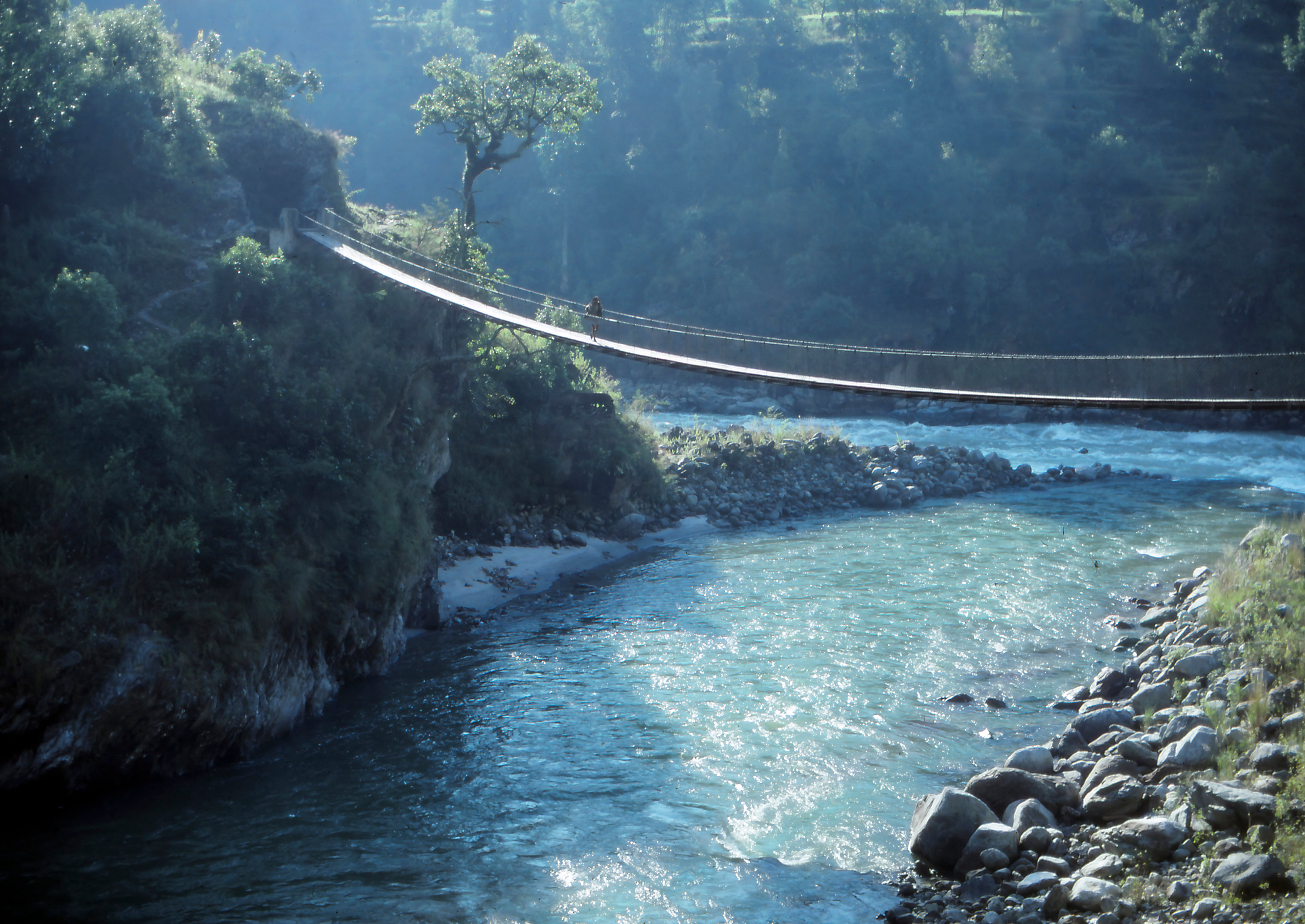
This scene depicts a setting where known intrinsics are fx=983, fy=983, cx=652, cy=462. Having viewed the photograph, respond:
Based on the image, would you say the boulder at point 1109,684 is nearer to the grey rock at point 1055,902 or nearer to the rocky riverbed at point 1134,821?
the rocky riverbed at point 1134,821

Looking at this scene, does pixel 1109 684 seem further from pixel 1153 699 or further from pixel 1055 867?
pixel 1055 867

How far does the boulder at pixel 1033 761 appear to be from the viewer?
10.2 m

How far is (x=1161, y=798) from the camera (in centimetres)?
898

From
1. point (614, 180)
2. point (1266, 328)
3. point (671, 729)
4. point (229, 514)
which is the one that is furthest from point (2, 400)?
point (614, 180)

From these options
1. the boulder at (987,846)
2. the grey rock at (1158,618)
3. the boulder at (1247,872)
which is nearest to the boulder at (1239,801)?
the boulder at (1247,872)

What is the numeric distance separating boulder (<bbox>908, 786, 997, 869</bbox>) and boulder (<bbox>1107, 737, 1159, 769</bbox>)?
177cm

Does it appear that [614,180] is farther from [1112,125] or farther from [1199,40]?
[1199,40]

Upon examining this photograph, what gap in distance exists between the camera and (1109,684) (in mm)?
12602

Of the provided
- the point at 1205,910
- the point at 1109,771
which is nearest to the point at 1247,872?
the point at 1205,910

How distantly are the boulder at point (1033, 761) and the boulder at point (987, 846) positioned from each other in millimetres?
1498

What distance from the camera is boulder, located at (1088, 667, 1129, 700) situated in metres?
12.5

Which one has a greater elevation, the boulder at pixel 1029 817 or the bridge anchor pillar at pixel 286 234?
the bridge anchor pillar at pixel 286 234

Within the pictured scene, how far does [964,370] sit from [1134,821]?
507 centimetres

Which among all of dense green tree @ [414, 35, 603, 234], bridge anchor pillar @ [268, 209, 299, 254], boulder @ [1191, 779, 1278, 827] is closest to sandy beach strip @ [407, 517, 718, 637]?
bridge anchor pillar @ [268, 209, 299, 254]
